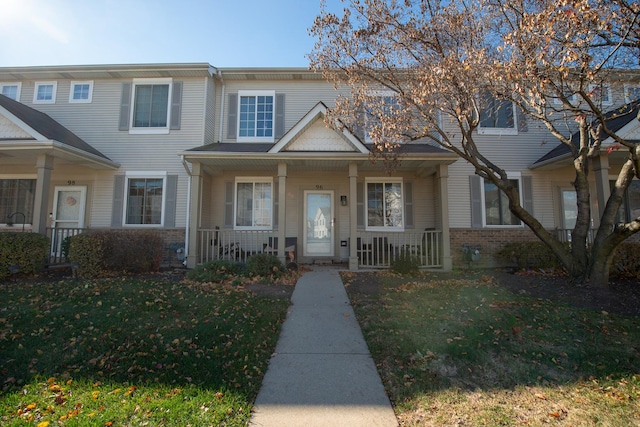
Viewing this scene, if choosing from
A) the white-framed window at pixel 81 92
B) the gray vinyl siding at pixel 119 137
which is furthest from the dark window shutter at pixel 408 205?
the white-framed window at pixel 81 92

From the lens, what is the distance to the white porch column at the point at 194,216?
9.20 metres

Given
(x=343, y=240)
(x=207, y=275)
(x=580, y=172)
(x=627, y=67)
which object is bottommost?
(x=207, y=275)

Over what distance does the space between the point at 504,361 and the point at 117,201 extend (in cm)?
1085

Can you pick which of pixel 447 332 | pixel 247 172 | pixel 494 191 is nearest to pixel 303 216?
pixel 247 172

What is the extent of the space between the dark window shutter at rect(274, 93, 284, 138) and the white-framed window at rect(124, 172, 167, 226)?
379cm

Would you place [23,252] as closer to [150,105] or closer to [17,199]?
[17,199]

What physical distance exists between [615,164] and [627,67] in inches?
191

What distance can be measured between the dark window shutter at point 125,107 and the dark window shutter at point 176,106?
142cm

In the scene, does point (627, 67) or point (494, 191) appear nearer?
point (627, 67)

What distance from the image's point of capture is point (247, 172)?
10875mm

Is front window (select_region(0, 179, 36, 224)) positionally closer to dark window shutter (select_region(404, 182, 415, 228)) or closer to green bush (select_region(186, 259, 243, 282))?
green bush (select_region(186, 259, 243, 282))

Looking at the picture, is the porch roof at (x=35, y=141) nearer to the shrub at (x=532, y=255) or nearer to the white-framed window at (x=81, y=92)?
the white-framed window at (x=81, y=92)

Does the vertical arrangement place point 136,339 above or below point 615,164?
below

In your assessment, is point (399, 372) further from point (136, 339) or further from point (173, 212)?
point (173, 212)
